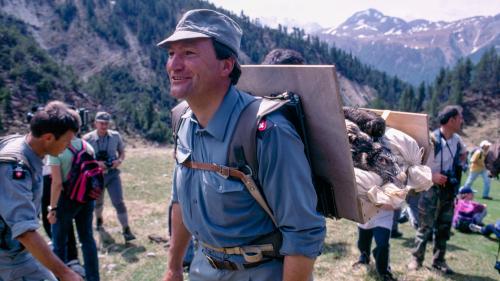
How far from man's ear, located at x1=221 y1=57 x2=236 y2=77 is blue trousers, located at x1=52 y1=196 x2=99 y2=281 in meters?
3.37

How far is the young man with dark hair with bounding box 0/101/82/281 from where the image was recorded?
278cm

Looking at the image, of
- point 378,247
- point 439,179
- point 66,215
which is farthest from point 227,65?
point 439,179

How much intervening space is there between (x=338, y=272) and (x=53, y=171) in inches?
161

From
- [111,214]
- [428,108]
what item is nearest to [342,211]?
[111,214]

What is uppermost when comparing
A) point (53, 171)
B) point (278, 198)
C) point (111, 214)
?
point (278, 198)

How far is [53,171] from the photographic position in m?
4.88

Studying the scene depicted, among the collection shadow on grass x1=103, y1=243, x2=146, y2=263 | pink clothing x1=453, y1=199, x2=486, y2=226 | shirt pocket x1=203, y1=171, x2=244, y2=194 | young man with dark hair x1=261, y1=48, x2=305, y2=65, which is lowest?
pink clothing x1=453, y1=199, x2=486, y2=226

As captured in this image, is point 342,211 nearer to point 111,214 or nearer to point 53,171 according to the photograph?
point 53,171

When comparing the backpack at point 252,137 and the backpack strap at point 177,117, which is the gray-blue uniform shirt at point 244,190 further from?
the backpack strap at point 177,117

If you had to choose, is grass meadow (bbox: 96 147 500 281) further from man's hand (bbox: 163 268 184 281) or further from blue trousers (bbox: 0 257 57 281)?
man's hand (bbox: 163 268 184 281)

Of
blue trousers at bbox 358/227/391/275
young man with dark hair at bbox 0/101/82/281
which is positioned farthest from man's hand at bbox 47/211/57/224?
blue trousers at bbox 358/227/391/275

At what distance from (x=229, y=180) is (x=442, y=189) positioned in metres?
4.93

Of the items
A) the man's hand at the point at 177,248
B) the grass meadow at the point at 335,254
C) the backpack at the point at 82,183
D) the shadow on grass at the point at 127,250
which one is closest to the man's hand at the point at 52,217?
the backpack at the point at 82,183

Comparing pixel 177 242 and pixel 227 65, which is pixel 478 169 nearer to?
pixel 177 242
